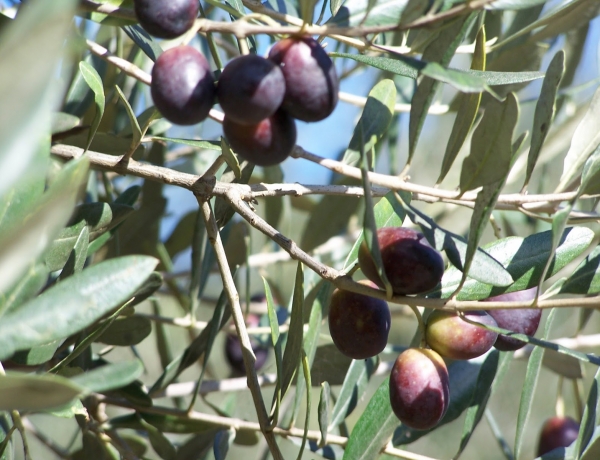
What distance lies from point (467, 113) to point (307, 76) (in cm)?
26

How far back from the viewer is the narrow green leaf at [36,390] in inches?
16.3

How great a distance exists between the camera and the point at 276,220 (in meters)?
1.68

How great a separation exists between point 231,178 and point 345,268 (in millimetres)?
273

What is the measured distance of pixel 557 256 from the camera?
2.64 ft

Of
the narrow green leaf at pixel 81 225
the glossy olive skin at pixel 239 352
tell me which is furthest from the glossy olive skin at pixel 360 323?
the glossy olive skin at pixel 239 352

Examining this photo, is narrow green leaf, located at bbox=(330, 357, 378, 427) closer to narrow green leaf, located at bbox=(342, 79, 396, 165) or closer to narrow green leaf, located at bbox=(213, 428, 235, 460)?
narrow green leaf, located at bbox=(213, 428, 235, 460)

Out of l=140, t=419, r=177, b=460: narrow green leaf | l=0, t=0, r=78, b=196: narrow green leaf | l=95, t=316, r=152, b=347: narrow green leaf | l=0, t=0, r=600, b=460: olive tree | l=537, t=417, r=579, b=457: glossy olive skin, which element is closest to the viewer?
l=0, t=0, r=78, b=196: narrow green leaf

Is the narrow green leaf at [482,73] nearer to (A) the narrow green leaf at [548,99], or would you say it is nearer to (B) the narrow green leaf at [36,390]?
(A) the narrow green leaf at [548,99]

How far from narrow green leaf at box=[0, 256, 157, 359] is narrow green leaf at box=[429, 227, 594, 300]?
391mm

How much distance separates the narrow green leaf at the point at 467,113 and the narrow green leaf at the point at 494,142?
0.27ft

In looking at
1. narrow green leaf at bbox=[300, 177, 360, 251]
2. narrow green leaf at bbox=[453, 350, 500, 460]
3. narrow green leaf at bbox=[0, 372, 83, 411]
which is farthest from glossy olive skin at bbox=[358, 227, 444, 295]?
narrow green leaf at bbox=[300, 177, 360, 251]

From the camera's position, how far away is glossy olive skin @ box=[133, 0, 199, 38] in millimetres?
602

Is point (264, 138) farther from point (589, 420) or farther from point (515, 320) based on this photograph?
point (589, 420)

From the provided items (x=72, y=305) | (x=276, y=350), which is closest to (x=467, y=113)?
(x=276, y=350)
